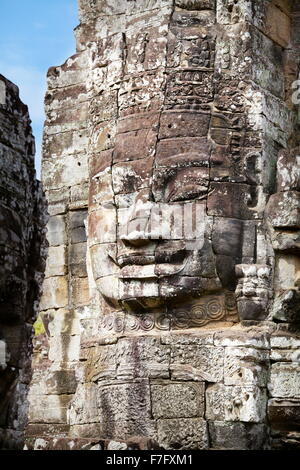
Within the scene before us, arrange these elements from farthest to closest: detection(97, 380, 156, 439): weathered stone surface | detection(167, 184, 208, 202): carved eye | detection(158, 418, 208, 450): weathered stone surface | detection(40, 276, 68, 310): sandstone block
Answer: detection(40, 276, 68, 310): sandstone block, detection(167, 184, 208, 202): carved eye, detection(97, 380, 156, 439): weathered stone surface, detection(158, 418, 208, 450): weathered stone surface

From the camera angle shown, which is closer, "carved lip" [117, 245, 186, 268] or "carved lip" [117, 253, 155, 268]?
"carved lip" [117, 245, 186, 268]

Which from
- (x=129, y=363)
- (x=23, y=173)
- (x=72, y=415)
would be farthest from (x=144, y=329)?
(x=23, y=173)

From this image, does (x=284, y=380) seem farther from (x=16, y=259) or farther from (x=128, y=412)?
(x=16, y=259)

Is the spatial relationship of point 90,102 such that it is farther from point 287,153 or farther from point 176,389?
point 176,389

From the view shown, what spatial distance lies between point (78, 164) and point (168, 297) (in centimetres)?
298

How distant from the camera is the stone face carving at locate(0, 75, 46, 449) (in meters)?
8.30

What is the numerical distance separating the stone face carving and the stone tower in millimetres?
5583

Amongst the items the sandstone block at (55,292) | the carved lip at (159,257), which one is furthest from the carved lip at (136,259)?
the sandstone block at (55,292)

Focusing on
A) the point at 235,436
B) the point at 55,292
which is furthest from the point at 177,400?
the point at 55,292

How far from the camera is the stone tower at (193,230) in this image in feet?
46.8

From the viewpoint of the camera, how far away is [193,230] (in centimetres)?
1459

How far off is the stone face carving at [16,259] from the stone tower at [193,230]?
5583mm

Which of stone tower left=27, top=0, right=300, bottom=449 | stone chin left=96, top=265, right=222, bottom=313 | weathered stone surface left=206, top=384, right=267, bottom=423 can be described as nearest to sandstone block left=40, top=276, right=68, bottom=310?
stone tower left=27, top=0, right=300, bottom=449

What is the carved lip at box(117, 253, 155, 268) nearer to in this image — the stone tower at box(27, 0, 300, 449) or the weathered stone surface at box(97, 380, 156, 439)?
the stone tower at box(27, 0, 300, 449)
